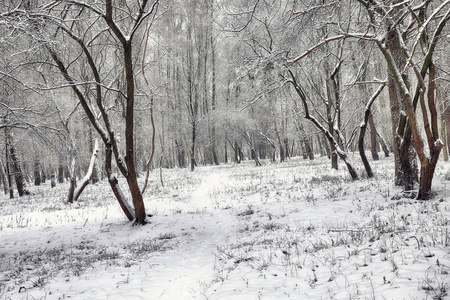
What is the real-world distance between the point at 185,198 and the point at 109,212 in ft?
10.6

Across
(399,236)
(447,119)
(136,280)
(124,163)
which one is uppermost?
(447,119)

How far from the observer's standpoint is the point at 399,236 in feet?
13.4

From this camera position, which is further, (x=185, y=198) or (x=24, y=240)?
(x=185, y=198)

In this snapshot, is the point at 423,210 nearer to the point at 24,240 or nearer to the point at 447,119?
the point at 24,240

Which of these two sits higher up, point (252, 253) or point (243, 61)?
point (243, 61)

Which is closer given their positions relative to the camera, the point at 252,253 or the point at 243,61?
the point at 252,253

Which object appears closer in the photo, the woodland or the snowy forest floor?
the snowy forest floor

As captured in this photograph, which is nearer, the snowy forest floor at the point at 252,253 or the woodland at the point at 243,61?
the snowy forest floor at the point at 252,253

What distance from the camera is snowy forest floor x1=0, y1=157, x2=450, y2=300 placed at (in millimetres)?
3199

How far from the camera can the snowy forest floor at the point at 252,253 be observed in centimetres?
320

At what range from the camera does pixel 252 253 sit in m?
4.63

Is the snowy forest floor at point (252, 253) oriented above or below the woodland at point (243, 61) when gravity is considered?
below

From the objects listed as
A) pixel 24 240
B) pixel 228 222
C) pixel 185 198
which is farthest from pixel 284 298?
pixel 185 198

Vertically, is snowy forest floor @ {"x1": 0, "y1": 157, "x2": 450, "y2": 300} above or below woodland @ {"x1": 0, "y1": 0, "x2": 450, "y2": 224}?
below
